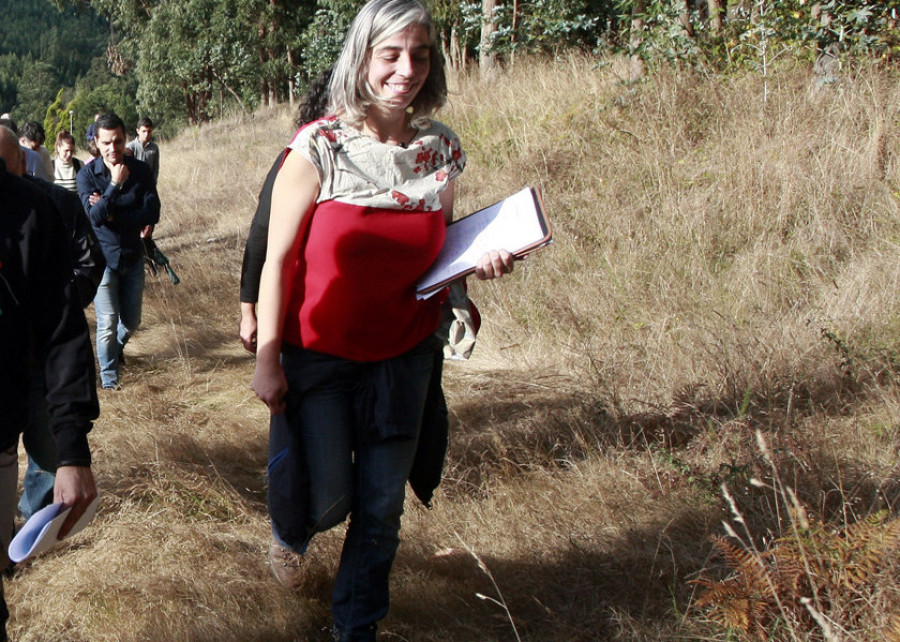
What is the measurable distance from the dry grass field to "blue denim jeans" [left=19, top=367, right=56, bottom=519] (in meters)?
0.26

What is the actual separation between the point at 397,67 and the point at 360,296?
619 mm

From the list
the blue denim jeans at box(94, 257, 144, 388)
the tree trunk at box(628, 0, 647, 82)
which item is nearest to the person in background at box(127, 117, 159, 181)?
the blue denim jeans at box(94, 257, 144, 388)

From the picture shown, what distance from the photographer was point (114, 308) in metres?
5.95

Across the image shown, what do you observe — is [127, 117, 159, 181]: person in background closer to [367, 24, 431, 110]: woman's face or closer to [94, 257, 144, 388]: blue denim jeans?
[94, 257, 144, 388]: blue denim jeans

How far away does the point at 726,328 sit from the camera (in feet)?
15.4

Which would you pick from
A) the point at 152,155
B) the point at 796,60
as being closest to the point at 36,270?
the point at 796,60

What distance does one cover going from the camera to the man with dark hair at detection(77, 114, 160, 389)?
583 centimetres

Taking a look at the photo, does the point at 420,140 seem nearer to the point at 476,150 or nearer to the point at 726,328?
the point at 726,328

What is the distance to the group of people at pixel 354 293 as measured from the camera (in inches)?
90.4

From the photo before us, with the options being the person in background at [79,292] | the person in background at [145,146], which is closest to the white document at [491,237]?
the person in background at [79,292]

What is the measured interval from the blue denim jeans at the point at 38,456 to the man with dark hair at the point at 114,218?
2487mm

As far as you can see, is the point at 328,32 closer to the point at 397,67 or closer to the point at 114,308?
the point at 114,308

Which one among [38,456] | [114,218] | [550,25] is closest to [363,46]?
[38,456]

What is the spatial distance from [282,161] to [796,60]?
6.23m
